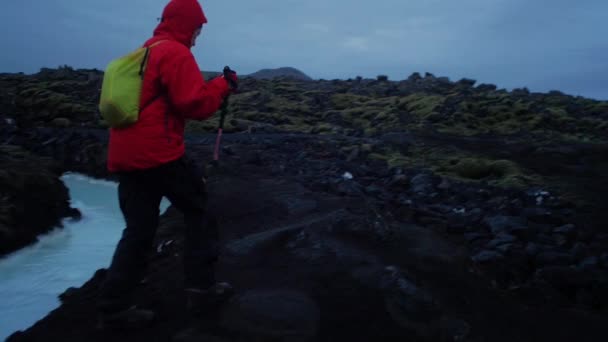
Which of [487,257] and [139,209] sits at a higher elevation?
[139,209]

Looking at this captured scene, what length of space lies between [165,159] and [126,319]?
1.05 metres

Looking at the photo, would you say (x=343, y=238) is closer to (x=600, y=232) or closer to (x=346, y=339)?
(x=346, y=339)

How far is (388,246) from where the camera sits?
4434 millimetres

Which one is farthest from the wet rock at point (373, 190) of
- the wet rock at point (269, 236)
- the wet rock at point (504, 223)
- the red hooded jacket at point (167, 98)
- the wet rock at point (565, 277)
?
the red hooded jacket at point (167, 98)

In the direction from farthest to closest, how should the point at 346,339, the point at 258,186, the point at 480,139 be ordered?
the point at 480,139 < the point at 258,186 < the point at 346,339

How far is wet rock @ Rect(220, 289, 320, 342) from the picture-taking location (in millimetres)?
3098

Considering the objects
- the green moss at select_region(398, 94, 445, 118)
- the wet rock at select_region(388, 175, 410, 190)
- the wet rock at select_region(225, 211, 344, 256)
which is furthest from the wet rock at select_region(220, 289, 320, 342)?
the green moss at select_region(398, 94, 445, 118)

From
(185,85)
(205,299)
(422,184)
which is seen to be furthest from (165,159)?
(422,184)

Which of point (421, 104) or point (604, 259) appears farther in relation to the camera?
point (421, 104)

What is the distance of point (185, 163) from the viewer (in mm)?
3189

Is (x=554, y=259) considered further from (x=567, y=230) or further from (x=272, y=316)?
(x=272, y=316)

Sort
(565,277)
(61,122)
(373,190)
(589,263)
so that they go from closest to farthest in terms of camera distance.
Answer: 1. (565,277)
2. (589,263)
3. (373,190)
4. (61,122)

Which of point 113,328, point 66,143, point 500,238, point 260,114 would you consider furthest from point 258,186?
point 260,114

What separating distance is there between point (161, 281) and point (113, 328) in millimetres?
778
